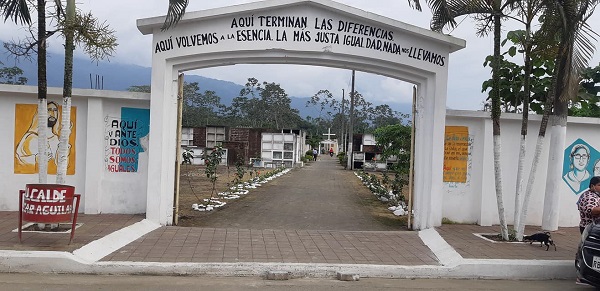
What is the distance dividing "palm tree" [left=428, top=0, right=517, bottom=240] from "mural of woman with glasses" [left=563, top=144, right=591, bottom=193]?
9.81 feet

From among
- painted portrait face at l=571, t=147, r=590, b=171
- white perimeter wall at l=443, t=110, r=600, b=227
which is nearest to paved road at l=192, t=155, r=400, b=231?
white perimeter wall at l=443, t=110, r=600, b=227

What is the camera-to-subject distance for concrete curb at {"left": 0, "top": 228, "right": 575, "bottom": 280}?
267 inches

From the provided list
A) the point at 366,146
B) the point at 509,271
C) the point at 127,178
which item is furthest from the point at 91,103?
the point at 366,146

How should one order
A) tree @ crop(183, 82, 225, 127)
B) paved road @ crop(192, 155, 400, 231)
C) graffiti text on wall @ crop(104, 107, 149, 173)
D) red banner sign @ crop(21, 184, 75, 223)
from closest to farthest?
red banner sign @ crop(21, 184, 75, 223) → graffiti text on wall @ crop(104, 107, 149, 173) → paved road @ crop(192, 155, 400, 231) → tree @ crop(183, 82, 225, 127)

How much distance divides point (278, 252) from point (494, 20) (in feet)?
17.8

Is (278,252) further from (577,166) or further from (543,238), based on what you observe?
(577,166)

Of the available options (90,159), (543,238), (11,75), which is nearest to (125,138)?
(90,159)

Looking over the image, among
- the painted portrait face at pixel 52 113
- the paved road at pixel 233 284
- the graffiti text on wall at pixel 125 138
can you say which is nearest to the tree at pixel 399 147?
the graffiti text on wall at pixel 125 138

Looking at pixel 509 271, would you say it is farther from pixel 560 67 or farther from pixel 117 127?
pixel 117 127

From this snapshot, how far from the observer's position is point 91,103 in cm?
1029

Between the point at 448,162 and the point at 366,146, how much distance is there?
32.2 metres

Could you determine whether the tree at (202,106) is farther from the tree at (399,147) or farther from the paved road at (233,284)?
the paved road at (233,284)

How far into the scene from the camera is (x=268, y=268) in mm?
7109

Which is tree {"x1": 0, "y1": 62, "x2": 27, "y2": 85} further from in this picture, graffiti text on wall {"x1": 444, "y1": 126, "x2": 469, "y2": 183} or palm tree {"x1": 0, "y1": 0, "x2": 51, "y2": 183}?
graffiti text on wall {"x1": 444, "y1": 126, "x2": 469, "y2": 183}
